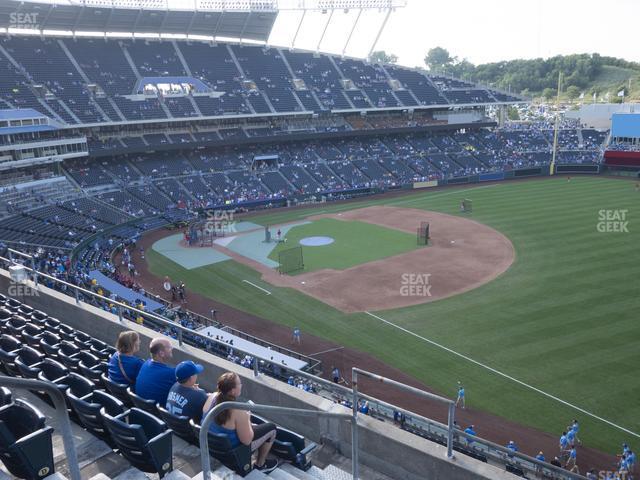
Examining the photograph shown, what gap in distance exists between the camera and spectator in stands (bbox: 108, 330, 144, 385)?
7.01 metres

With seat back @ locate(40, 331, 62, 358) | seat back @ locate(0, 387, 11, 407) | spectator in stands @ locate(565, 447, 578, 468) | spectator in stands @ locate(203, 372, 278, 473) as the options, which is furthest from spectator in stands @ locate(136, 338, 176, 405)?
spectator in stands @ locate(565, 447, 578, 468)

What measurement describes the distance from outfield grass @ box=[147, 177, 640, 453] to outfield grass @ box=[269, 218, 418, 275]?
5052mm

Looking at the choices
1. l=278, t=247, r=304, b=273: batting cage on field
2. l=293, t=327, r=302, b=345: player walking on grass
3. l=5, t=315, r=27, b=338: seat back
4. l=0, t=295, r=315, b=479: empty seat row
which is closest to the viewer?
l=0, t=295, r=315, b=479: empty seat row

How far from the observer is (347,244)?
38781mm

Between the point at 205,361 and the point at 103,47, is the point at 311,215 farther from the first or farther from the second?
the point at 205,361

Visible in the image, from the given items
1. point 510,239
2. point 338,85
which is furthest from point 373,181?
point 510,239

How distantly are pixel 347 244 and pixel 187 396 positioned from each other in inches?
1302

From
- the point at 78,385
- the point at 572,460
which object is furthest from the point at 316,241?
the point at 78,385

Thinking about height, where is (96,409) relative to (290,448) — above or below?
above

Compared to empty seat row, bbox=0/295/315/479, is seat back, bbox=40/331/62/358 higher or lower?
lower

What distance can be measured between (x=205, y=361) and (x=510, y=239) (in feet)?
109

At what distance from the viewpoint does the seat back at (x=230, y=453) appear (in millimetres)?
5259

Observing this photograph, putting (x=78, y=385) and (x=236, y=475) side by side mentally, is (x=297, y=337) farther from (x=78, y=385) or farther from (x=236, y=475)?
(x=236, y=475)

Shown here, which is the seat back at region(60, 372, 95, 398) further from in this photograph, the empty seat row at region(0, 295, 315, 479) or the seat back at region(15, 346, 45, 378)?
the seat back at region(15, 346, 45, 378)
